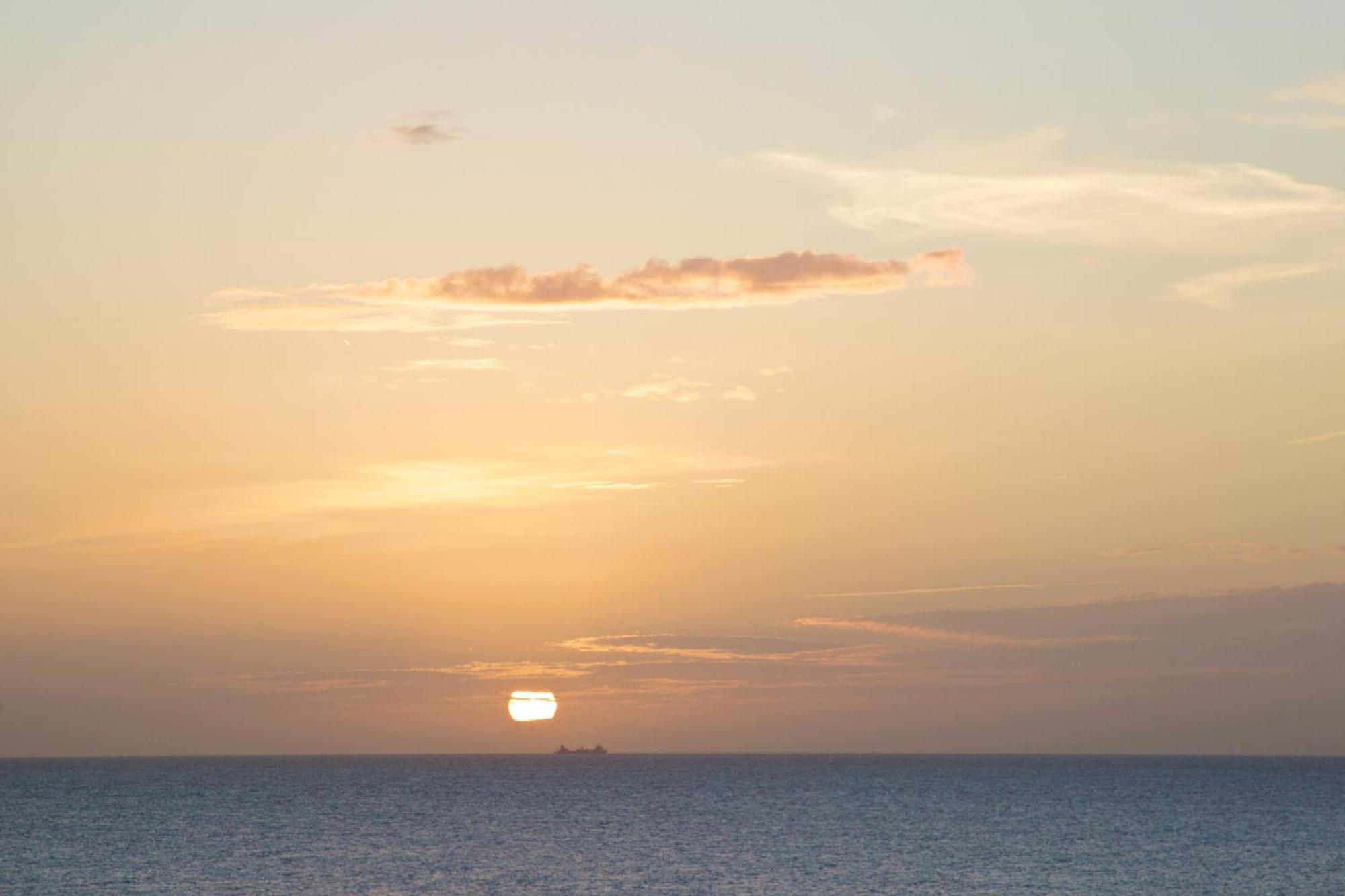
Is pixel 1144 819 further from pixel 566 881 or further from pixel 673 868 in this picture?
pixel 566 881

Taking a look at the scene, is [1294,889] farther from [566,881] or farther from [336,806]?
[336,806]

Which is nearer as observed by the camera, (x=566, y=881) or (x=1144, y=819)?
(x=566, y=881)

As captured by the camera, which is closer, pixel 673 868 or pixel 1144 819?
pixel 673 868

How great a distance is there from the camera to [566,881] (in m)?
99.3

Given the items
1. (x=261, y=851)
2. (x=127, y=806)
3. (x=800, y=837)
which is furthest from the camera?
(x=127, y=806)

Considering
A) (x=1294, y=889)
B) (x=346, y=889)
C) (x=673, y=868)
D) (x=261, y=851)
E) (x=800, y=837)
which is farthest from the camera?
(x=800, y=837)

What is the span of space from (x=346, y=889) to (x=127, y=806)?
116m

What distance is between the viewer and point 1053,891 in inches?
3866

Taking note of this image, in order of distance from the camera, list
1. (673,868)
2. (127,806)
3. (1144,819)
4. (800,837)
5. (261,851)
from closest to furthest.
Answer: (673,868)
(261,851)
(800,837)
(1144,819)
(127,806)

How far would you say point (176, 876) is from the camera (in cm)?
10162

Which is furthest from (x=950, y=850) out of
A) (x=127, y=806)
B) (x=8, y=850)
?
(x=127, y=806)

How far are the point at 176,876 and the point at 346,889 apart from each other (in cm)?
1560

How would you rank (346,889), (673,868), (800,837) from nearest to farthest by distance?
(346,889), (673,868), (800,837)

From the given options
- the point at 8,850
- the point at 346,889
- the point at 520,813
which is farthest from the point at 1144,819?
the point at 8,850
